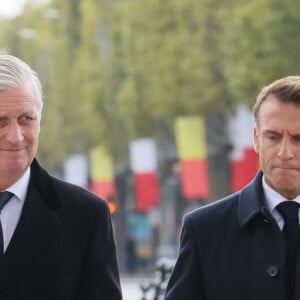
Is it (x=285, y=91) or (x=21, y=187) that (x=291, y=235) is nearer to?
(x=285, y=91)

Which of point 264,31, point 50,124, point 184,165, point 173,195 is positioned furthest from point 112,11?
point 264,31

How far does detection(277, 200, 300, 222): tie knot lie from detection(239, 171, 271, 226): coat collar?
0.07 metres

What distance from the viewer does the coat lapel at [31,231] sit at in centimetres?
526

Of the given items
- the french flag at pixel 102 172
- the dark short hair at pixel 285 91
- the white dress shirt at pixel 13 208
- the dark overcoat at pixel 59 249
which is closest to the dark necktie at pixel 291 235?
the dark short hair at pixel 285 91

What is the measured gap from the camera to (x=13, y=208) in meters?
5.43

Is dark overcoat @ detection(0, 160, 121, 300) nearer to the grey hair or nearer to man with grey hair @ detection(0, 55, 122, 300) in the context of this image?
man with grey hair @ detection(0, 55, 122, 300)

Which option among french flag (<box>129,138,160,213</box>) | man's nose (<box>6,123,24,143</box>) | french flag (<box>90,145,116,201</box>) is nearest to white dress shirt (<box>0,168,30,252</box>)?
man's nose (<box>6,123,24,143</box>)

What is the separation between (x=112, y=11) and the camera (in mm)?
60562

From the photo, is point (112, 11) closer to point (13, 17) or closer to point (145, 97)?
point (145, 97)

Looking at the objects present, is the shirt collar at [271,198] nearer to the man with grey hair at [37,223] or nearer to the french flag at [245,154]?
the man with grey hair at [37,223]

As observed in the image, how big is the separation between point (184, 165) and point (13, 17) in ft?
130

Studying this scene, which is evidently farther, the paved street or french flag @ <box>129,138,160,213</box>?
french flag @ <box>129,138,160,213</box>

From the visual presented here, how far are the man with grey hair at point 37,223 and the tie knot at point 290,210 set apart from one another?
0.59 m

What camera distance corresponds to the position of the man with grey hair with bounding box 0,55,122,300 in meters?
5.26
